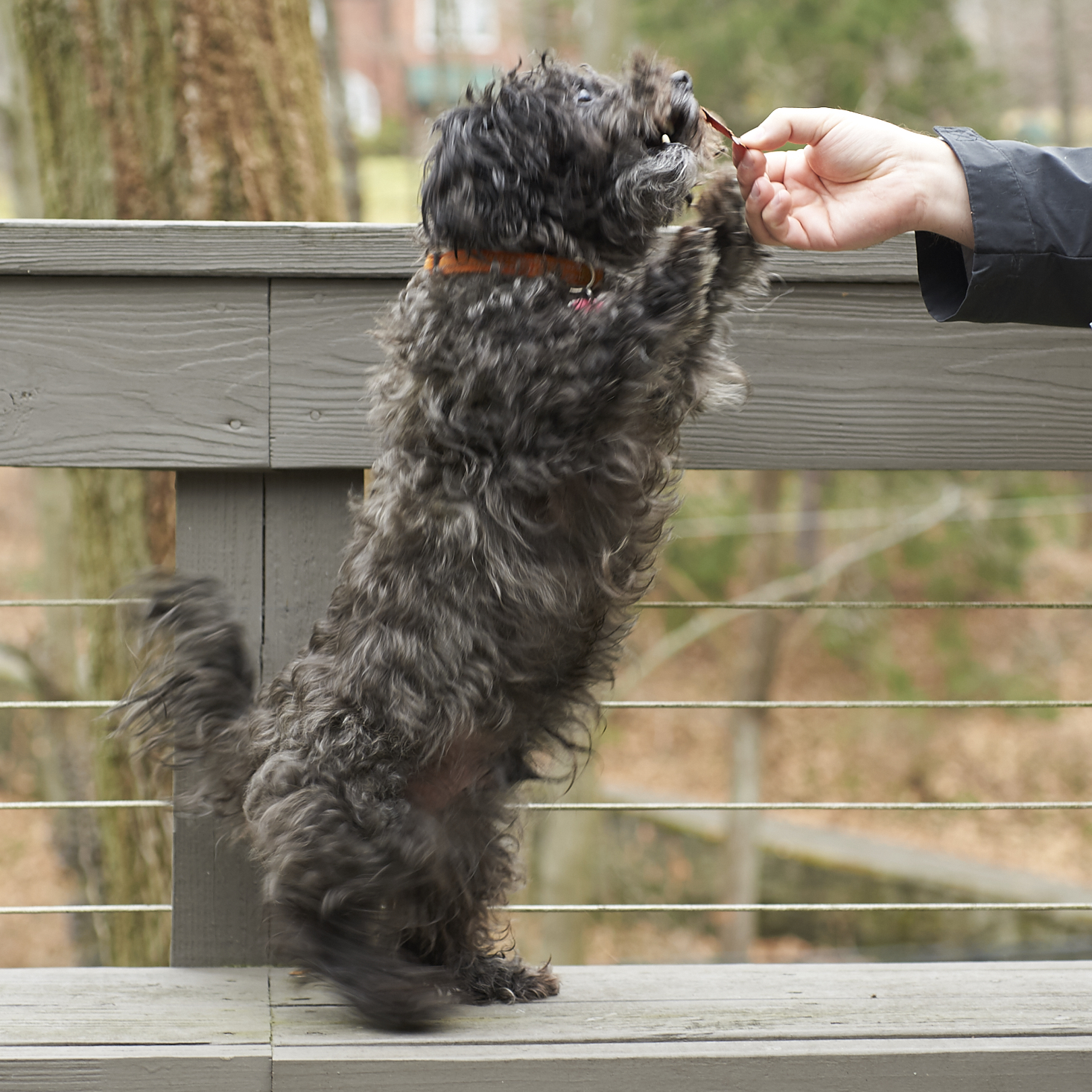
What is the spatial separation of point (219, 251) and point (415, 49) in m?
16.4

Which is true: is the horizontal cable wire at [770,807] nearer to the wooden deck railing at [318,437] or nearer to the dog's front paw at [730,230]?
the wooden deck railing at [318,437]

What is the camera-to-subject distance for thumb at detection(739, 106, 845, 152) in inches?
69.6

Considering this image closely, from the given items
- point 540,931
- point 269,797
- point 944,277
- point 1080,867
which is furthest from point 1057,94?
point 269,797

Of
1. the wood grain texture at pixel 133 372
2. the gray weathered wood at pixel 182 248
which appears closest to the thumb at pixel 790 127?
the gray weathered wood at pixel 182 248

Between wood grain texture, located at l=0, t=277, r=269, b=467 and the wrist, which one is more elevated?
the wrist

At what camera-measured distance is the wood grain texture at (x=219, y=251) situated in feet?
6.35

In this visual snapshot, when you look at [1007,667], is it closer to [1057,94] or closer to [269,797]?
[1057,94]

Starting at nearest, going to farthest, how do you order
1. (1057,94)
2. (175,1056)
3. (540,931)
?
(175,1056) → (540,931) → (1057,94)

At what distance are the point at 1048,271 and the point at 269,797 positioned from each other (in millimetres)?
1469

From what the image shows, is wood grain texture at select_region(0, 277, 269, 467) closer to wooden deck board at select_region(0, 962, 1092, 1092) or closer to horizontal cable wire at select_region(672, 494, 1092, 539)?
wooden deck board at select_region(0, 962, 1092, 1092)

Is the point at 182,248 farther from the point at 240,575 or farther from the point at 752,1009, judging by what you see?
the point at 752,1009

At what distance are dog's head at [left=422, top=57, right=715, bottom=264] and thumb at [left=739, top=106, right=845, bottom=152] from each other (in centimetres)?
13

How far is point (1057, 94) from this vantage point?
1278cm

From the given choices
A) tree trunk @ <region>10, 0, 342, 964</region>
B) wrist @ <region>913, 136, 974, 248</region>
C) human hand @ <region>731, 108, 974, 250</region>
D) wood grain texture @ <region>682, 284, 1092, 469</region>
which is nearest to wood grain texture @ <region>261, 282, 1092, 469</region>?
wood grain texture @ <region>682, 284, 1092, 469</region>
